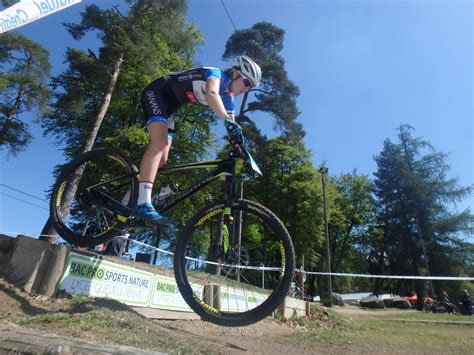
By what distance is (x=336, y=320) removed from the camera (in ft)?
40.9

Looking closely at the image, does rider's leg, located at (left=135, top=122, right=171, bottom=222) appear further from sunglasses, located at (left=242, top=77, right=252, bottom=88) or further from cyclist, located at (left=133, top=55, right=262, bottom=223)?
sunglasses, located at (left=242, top=77, right=252, bottom=88)

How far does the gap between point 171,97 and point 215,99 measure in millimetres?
793

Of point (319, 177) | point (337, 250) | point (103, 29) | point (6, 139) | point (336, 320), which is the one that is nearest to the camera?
point (336, 320)

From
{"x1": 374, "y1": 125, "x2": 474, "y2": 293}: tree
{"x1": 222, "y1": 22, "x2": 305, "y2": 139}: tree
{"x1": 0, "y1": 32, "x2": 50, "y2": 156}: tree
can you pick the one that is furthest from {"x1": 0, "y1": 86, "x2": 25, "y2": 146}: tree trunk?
{"x1": 374, "y1": 125, "x2": 474, "y2": 293}: tree

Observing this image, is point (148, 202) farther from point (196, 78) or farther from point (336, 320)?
point (336, 320)

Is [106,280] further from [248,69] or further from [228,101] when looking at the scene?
[248,69]

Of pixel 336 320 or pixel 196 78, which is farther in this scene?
pixel 336 320

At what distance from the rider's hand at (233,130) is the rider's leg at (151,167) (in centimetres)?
91

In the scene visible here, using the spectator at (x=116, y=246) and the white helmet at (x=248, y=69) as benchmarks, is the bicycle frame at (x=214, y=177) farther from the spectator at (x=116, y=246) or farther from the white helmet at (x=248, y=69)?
the spectator at (x=116, y=246)

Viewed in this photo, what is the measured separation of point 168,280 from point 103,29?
14495 millimetres

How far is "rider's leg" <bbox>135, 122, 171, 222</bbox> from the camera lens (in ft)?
13.0

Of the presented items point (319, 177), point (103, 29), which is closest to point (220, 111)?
point (103, 29)

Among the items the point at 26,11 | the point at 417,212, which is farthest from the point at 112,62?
the point at 417,212

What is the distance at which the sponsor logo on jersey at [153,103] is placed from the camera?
13.9 feet
